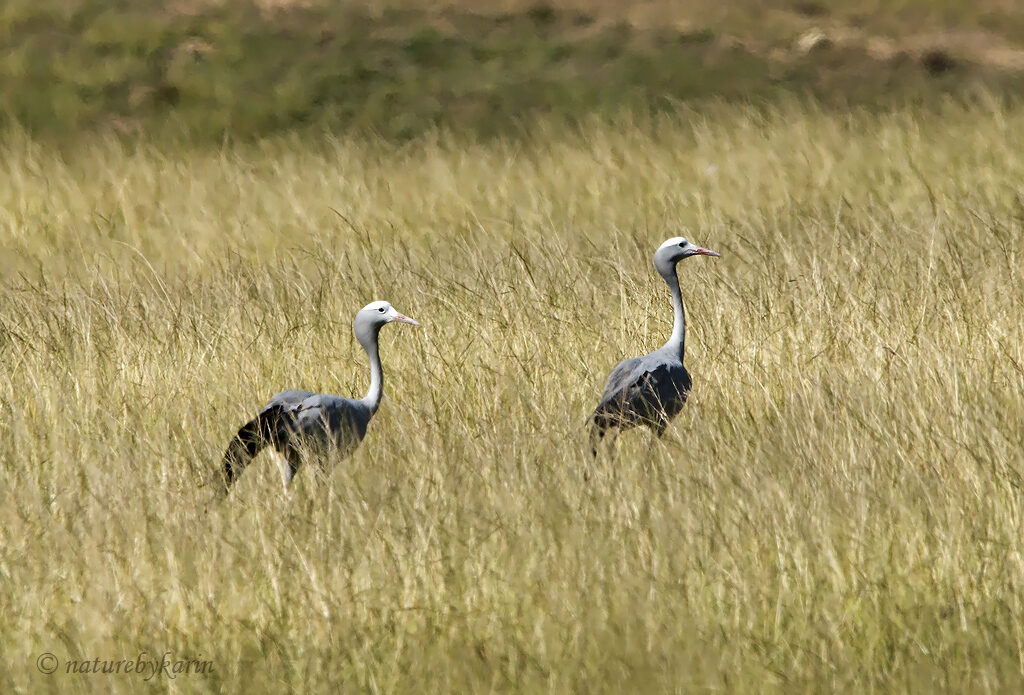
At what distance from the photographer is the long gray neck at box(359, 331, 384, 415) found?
4809 millimetres

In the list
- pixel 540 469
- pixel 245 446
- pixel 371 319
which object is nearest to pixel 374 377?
pixel 371 319

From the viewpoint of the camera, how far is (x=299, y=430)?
14.6 ft

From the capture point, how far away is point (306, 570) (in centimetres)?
362

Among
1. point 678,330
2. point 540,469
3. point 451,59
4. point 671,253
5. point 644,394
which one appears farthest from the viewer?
point 451,59

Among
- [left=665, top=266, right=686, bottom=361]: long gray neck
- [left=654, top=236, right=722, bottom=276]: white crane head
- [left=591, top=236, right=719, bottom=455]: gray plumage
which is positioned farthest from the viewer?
[left=654, top=236, right=722, bottom=276]: white crane head

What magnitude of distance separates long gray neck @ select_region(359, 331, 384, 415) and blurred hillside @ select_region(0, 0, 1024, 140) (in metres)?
11.4

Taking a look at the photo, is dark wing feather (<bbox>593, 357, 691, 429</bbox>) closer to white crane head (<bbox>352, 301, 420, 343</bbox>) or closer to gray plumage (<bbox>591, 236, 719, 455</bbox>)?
gray plumage (<bbox>591, 236, 719, 455</bbox>)

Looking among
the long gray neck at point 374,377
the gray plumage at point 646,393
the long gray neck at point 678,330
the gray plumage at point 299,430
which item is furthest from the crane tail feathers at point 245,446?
the long gray neck at point 678,330

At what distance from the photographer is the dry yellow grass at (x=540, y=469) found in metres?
3.31

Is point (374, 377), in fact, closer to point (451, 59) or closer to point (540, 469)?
point (540, 469)

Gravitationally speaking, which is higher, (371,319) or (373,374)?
(371,319)

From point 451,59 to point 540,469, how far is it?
17.8 m

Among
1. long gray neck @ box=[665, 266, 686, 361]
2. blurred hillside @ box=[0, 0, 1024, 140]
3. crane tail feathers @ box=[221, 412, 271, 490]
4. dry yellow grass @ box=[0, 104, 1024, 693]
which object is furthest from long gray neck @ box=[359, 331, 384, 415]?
blurred hillside @ box=[0, 0, 1024, 140]

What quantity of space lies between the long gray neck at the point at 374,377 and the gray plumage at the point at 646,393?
831 millimetres
